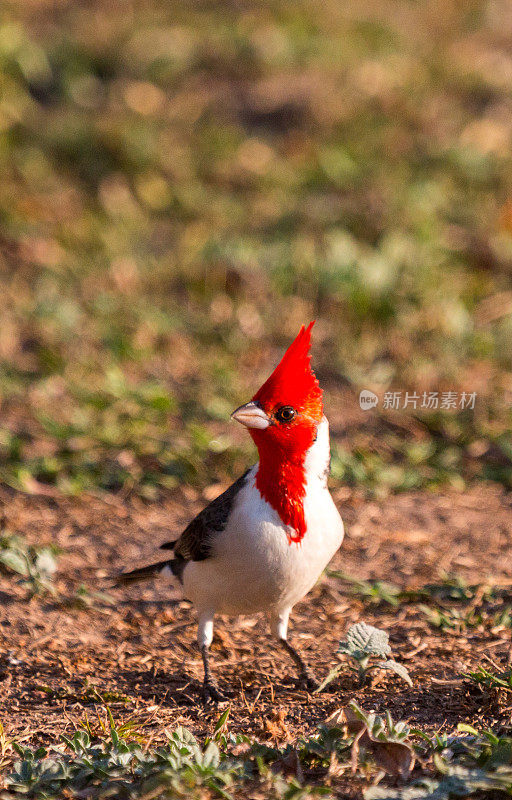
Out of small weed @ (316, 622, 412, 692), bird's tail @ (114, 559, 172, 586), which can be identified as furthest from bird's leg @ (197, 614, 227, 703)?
small weed @ (316, 622, 412, 692)

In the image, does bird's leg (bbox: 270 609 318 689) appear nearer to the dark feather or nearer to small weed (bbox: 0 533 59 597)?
the dark feather

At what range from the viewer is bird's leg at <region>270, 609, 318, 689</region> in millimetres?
3482

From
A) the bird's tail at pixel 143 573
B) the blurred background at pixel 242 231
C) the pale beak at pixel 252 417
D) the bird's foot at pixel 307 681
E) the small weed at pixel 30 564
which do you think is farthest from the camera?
the blurred background at pixel 242 231

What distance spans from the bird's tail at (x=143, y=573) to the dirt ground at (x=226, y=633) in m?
0.19

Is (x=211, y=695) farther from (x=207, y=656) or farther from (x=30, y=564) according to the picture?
(x=30, y=564)

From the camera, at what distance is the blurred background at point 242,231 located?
5.50 m

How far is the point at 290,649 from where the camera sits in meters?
3.57

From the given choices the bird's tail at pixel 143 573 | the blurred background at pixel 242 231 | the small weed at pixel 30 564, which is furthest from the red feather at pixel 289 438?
the blurred background at pixel 242 231

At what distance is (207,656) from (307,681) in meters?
0.39

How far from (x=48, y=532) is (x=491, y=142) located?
635cm

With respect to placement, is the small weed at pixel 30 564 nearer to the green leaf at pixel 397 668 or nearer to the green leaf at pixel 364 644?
the green leaf at pixel 364 644

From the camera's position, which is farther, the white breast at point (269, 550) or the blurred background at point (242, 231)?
the blurred background at point (242, 231)

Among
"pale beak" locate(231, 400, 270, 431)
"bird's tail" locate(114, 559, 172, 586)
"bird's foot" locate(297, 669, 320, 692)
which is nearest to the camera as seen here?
Result: "pale beak" locate(231, 400, 270, 431)

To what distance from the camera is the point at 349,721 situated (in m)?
2.83
